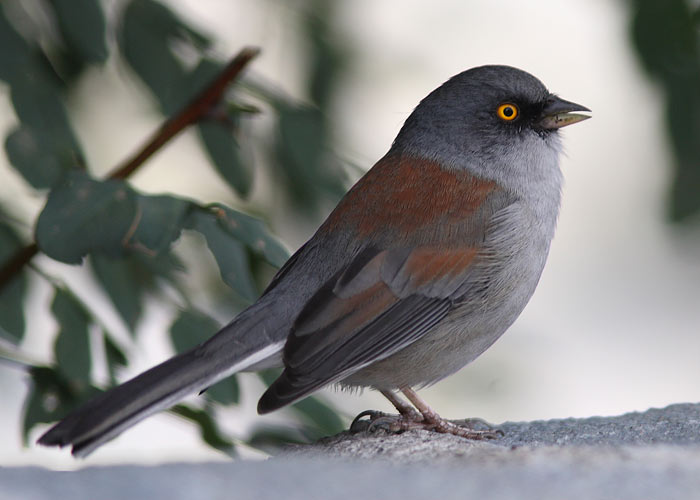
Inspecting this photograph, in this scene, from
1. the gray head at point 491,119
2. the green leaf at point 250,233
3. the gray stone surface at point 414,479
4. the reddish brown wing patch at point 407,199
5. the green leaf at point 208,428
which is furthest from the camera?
the gray head at point 491,119

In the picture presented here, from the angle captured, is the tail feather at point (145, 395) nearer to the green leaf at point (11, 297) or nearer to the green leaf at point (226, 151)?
the green leaf at point (11, 297)

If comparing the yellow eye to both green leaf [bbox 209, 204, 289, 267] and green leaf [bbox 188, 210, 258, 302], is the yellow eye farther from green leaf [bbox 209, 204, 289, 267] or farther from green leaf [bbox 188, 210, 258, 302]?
green leaf [bbox 188, 210, 258, 302]

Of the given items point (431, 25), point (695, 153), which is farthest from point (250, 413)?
point (431, 25)

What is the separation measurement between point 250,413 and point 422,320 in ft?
3.37

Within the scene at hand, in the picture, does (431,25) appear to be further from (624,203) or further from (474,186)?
(624,203)

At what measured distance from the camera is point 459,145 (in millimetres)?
4480


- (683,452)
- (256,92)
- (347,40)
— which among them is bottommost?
(683,452)

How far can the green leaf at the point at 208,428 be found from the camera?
368cm

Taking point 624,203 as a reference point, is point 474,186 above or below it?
below

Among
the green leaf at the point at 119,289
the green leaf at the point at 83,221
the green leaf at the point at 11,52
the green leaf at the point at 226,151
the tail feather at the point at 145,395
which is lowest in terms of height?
the tail feather at the point at 145,395

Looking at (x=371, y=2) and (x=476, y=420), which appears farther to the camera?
(x=371, y=2)

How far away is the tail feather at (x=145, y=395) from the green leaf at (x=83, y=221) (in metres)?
0.39

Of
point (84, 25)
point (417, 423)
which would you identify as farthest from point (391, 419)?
point (84, 25)

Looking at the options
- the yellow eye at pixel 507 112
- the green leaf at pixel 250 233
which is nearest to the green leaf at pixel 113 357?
the green leaf at pixel 250 233
